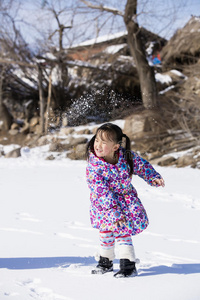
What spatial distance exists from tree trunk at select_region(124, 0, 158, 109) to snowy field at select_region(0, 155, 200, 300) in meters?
6.61

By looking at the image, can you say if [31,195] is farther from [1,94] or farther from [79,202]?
[1,94]

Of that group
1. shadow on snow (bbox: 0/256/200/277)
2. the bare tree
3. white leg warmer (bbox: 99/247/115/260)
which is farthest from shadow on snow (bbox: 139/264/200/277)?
the bare tree

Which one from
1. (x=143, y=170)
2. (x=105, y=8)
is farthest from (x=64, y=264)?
(x=105, y=8)

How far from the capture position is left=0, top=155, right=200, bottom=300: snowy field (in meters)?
2.49

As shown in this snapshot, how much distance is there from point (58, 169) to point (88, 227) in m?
5.03

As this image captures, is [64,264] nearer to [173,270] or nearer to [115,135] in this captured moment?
[173,270]

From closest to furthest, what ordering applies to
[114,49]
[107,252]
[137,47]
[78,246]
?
1. [107,252]
2. [78,246]
3. [137,47]
4. [114,49]

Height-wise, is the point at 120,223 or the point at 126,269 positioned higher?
the point at 120,223

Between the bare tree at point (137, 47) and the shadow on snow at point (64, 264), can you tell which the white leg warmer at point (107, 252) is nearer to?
the shadow on snow at point (64, 264)

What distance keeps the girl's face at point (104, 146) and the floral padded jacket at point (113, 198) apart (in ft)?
0.15

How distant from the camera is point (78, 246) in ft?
11.8

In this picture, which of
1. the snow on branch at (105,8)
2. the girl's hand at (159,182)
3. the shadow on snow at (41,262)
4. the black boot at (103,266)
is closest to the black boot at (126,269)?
the black boot at (103,266)

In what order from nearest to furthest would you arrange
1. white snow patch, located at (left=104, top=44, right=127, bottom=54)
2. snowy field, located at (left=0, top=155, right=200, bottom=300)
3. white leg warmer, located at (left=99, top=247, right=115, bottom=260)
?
1. snowy field, located at (left=0, top=155, right=200, bottom=300)
2. white leg warmer, located at (left=99, top=247, right=115, bottom=260)
3. white snow patch, located at (left=104, top=44, right=127, bottom=54)

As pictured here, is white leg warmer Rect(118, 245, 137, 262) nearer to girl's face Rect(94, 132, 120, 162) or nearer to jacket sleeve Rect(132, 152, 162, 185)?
jacket sleeve Rect(132, 152, 162, 185)
